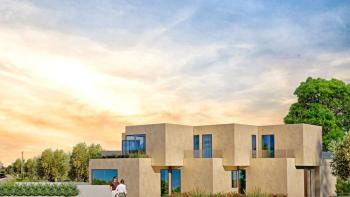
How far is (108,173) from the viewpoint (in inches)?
1694

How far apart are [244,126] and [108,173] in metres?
10.7

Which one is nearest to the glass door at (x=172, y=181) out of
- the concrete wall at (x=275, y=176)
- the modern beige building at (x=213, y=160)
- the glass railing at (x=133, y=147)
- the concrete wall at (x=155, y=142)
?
the modern beige building at (x=213, y=160)

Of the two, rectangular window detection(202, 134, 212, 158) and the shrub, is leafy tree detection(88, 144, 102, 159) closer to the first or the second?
rectangular window detection(202, 134, 212, 158)

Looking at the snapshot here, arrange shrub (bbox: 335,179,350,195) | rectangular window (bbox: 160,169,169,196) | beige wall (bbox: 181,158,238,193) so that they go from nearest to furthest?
beige wall (bbox: 181,158,238,193)
rectangular window (bbox: 160,169,169,196)
shrub (bbox: 335,179,350,195)

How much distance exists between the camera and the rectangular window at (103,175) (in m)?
42.7

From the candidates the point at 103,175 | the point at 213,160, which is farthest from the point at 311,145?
the point at 103,175

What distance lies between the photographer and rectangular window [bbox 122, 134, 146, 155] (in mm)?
43359

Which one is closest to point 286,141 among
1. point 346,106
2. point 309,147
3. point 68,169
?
point 309,147

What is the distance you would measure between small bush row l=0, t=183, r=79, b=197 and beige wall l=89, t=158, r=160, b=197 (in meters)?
5.49

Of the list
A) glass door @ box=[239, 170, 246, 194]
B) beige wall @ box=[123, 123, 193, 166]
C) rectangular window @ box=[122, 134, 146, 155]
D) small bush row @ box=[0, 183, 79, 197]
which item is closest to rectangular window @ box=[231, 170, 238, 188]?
glass door @ box=[239, 170, 246, 194]

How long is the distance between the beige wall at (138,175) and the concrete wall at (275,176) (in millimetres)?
7257

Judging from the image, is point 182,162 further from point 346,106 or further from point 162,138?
point 346,106

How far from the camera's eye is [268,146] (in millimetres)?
46469

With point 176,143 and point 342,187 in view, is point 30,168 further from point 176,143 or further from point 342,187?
point 342,187
